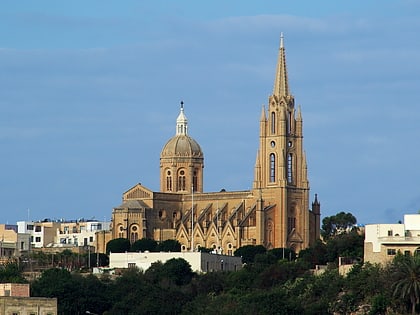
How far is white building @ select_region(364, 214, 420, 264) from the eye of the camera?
5404 inches

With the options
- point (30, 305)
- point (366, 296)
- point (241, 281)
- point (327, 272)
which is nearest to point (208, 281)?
point (241, 281)

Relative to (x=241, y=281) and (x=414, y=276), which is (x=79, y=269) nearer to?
(x=241, y=281)

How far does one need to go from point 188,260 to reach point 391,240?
40.1 meters

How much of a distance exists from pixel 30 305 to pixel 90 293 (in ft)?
154

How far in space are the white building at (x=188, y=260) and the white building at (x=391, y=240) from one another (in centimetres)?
3609

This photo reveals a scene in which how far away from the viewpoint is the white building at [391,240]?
137250 millimetres

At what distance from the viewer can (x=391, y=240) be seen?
138 metres

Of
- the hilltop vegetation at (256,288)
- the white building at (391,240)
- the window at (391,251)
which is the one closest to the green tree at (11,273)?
the hilltop vegetation at (256,288)

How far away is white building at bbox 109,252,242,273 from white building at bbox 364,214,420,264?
3609 cm

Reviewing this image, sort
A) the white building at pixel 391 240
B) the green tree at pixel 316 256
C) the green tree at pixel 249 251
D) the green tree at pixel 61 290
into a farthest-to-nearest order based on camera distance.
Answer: the green tree at pixel 249 251
the green tree at pixel 316 256
the green tree at pixel 61 290
the white building at pixel 391 240

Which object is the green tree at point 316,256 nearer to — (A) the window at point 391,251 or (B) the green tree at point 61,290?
(A) the window at point 391,251

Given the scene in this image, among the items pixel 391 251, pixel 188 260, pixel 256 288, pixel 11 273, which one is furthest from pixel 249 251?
pixel 391 251

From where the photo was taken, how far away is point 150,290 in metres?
150

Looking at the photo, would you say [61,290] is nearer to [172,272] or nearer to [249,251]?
[172,272]
